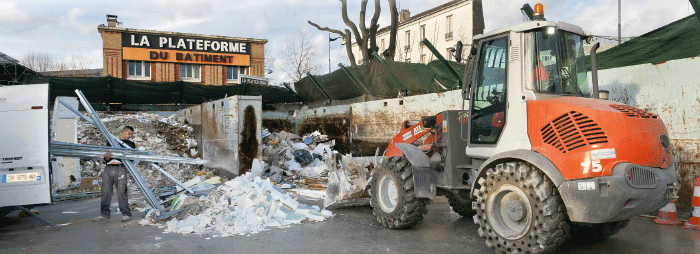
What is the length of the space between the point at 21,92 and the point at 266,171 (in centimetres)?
597

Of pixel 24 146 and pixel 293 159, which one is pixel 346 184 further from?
pixel 293 159

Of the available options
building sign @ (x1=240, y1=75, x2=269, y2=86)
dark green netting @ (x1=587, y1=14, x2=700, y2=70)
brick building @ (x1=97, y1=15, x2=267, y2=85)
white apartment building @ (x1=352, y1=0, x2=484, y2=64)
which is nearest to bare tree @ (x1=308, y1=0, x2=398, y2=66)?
building sign @ (x1=240, y1=75, x2=269, y2=86)

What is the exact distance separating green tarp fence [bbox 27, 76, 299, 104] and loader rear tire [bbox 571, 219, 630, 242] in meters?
14.9

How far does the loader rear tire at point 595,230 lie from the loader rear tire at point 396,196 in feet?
5.83

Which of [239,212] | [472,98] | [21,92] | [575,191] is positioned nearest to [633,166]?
[575,191]

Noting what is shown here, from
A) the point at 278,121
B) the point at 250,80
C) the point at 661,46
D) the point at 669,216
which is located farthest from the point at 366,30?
the point at 669,216

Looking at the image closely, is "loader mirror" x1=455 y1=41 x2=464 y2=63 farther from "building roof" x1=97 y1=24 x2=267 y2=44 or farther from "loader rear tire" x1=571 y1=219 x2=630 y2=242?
"building roof" x1=97 y1=24 x2=267 y2=44

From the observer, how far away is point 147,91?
710 inches

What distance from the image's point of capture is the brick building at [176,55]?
110ft

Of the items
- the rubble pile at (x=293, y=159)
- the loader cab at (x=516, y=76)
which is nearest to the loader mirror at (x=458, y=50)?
the loader cab at (x=516, y=76)

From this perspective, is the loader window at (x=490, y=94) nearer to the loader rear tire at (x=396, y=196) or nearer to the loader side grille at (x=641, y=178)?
the loader rear tire at (x=396, y=196)

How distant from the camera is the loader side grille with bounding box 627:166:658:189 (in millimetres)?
3955

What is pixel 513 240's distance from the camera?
173 inches

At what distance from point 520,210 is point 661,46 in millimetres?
5550
